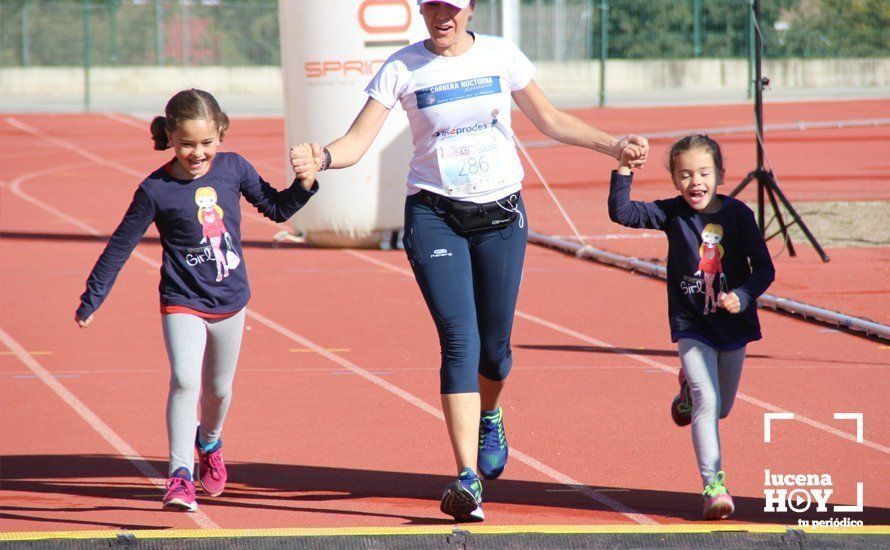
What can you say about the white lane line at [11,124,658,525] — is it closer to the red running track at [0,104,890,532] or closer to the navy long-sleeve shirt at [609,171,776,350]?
the red running track at [0,104,890,532]

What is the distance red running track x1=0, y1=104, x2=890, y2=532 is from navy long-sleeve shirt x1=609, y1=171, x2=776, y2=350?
72cm

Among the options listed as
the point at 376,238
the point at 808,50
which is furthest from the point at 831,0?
the point at 376,238

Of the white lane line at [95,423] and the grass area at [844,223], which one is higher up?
the grass area at [844,223]

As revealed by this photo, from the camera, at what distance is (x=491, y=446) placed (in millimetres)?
5988

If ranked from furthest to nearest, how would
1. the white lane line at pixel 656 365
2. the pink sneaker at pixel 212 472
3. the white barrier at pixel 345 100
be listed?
the white barrier at pixel 345 100 < the white lane line at pixel 656 365 < the pink sneaker at pixel 212 472

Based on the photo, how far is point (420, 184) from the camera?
5660 mm

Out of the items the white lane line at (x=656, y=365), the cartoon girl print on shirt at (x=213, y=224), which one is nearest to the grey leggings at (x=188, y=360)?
the cartoon girl print on shirt at (x=213, y=224)

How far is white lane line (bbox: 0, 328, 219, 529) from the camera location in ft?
18.7

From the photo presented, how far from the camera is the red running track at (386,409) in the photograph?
580 cm

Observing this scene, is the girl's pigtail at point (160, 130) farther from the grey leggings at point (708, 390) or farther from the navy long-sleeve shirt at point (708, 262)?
the grey leggings at point (708, 390)

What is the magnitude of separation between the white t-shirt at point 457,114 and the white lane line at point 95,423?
1.62m

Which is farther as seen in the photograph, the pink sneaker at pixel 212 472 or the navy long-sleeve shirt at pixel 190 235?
the pink sneaker at pixel 212 472

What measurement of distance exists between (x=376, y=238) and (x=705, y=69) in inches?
1273

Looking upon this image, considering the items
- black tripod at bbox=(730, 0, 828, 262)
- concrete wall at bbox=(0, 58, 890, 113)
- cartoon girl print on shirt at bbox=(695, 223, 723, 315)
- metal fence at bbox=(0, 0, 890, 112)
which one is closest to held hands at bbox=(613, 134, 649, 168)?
cartoon girl print on shirt at bbox=(695, 223, 723, 315)
